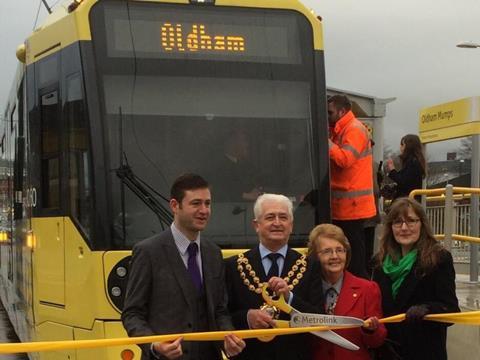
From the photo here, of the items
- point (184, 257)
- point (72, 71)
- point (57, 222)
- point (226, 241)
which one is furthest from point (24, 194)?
point (184, 257)

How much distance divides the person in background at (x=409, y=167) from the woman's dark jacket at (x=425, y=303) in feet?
14.4

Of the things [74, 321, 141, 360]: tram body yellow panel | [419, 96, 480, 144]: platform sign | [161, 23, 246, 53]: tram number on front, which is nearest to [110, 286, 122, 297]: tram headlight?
[74, 321, 141, 360]: tram body yellow panel

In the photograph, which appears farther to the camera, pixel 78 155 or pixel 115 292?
pixel 78 155

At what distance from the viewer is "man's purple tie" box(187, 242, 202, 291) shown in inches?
137

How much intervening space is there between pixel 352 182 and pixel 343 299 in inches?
102

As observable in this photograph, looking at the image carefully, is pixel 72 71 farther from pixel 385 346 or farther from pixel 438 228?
pixel 438 228

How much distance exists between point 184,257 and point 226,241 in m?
1.92

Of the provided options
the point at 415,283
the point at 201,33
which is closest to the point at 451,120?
the point at 201,33

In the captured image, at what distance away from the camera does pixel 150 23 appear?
5516mm

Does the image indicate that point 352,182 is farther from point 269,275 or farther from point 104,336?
point 269,275

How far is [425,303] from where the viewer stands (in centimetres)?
375

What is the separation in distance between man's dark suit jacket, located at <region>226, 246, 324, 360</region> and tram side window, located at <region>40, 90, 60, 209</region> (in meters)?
2.35

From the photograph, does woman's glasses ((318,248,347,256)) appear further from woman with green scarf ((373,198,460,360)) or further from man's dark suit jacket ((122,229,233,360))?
man's dark suit jacket ((122,229,233,360))

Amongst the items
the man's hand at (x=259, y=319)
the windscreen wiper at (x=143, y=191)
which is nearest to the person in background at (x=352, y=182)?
the windscreen wiper at (x=143, y=191)
